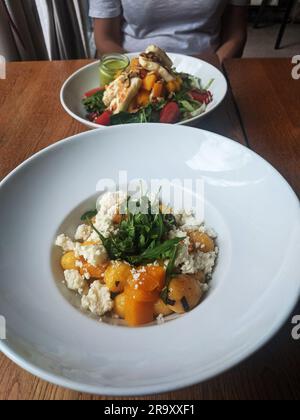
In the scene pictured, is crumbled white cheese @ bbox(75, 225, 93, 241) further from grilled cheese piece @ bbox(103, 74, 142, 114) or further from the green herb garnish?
grilled cheese piece @ bbox(103, 74, 142, 114)

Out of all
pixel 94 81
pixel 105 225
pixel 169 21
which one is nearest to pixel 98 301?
pixel 105 225

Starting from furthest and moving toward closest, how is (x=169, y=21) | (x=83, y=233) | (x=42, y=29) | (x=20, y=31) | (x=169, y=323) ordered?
(x=42, y=29), (x=20, y=31), (x=169, y=21), (x=83, y=233), (x=169, y=323)

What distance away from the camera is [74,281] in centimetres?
74

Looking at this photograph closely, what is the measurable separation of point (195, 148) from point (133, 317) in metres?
0.48

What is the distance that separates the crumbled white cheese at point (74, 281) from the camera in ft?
2.41

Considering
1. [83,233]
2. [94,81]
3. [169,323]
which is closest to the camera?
[169,323]

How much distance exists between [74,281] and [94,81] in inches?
37.0

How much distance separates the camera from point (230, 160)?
2.94 feet

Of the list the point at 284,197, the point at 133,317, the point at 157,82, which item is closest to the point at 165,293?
the point at 133,317

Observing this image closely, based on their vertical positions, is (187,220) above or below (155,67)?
below

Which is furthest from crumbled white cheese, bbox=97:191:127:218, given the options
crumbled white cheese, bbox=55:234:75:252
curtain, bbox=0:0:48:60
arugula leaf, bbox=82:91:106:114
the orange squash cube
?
curtain, bbox=0:0:48:60

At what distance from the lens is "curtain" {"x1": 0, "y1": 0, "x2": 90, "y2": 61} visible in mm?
2055

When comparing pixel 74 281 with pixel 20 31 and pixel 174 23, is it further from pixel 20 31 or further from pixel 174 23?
pixel 20 31
